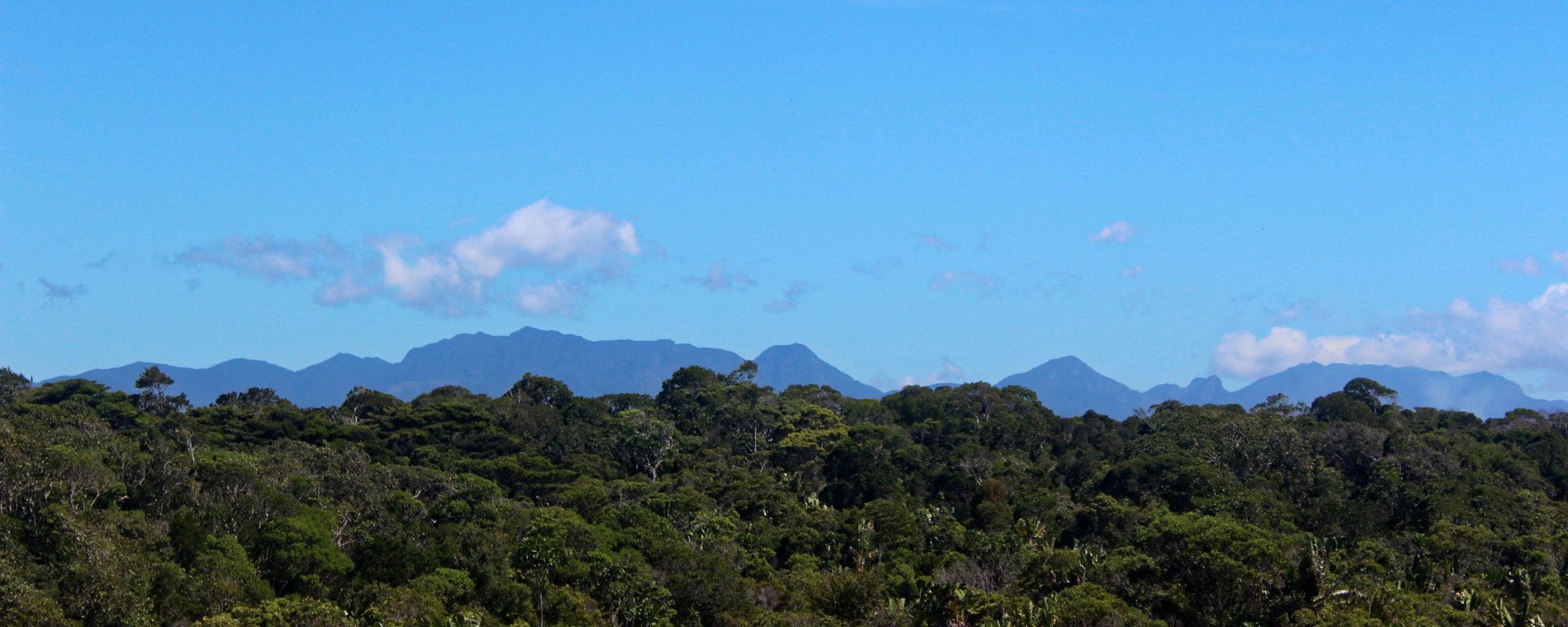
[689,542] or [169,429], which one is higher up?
[169,429]

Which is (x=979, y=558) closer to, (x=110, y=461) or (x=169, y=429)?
(x=110, y=461)

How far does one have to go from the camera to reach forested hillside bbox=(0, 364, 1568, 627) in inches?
1578

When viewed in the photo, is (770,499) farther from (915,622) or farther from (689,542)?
(915,622)

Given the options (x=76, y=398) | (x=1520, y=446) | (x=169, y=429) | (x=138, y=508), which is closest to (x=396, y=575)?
(x=138, y=508)

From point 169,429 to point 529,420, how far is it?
18737mm

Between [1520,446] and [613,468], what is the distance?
48.1 m

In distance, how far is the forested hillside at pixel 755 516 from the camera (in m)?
40.1

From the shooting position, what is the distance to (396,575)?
4172 centimetres

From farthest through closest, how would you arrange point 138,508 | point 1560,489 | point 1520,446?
1. point 1520,446
2. point 1560,489
3. point 138,508

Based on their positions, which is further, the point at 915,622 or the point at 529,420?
the point at 529,420

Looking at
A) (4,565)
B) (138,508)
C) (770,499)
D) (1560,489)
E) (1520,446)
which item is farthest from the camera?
(1520,446)

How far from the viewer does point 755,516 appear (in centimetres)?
6103

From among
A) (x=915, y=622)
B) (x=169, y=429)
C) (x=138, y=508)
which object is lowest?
(x=915, y=622)

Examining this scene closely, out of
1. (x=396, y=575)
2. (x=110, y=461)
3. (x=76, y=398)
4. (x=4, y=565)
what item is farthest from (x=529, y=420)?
(x=4, y=565)
